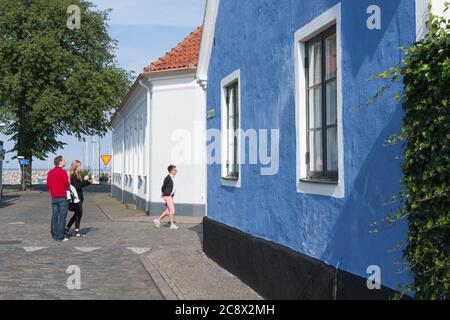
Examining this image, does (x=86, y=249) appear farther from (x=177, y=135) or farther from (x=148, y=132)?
(x=148, y=132)

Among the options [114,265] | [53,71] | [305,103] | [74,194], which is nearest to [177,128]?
[74,194]

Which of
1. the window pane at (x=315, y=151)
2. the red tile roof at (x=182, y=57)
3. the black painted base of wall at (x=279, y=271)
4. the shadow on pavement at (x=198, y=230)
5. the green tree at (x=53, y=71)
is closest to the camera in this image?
the black painted base of wall at (x=279, y=271)

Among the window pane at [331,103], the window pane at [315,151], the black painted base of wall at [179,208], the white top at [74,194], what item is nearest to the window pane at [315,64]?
the window pane at [331,103]

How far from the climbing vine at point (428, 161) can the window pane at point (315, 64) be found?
225cm

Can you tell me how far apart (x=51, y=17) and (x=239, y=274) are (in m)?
35.8

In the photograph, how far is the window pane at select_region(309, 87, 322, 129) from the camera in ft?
20.3

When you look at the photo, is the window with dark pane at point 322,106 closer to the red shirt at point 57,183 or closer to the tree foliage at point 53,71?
the red shirt at point 57,183

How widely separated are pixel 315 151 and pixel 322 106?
49 centimetres

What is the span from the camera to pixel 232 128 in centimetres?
989

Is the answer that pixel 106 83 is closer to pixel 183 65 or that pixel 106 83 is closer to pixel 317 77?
pixel 183 65

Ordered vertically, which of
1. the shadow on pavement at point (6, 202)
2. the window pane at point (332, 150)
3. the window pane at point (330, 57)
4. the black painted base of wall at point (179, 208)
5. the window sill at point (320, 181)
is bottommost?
the shadow on pavement at point (6, 202)

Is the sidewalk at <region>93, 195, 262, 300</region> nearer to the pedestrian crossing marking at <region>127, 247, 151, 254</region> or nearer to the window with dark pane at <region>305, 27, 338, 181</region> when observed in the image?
the pedestrian crossing marking at <region>127, 247, 151, 254</region>

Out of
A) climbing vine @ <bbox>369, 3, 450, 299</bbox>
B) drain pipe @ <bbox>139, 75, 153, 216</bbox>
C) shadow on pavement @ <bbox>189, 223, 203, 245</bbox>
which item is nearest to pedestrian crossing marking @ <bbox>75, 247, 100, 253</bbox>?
shadow on pavement @ <bbox>189, 223, 203, 245</bbox>

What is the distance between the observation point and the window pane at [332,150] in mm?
5763
